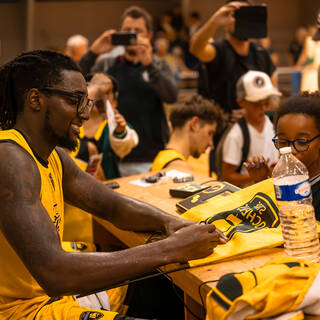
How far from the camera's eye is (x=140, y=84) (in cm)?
369

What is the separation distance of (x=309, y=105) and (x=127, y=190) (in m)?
0.98

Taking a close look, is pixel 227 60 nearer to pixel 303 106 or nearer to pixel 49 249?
pixel 303 106

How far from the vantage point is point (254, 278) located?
121cm

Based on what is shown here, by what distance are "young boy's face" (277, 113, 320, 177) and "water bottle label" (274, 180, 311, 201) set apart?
0.39 metres

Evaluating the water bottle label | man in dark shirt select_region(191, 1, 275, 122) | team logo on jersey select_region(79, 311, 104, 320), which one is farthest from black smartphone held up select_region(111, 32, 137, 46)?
team logo on jersey select_region(79, 311, 104, 320)

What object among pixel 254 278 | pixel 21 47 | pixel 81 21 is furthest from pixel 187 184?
pixel 81 21

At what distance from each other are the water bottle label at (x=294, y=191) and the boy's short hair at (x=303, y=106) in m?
0.50

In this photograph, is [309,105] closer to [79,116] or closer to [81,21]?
[79,116]

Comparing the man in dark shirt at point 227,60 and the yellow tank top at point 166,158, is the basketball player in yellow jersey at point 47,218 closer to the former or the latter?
the yellow tank top at point 166,158

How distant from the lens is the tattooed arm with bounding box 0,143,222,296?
1.33 meters

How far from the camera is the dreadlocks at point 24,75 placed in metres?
1.58

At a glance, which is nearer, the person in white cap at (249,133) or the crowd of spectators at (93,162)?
the crowd of spectators at (93,162)

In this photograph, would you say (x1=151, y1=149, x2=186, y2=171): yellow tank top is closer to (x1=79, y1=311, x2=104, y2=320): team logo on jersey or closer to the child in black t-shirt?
the child in black t-shirt

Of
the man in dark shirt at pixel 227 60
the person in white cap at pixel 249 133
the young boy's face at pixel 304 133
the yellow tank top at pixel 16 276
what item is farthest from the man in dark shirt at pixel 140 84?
the yellow tank top at pixel 16 276
